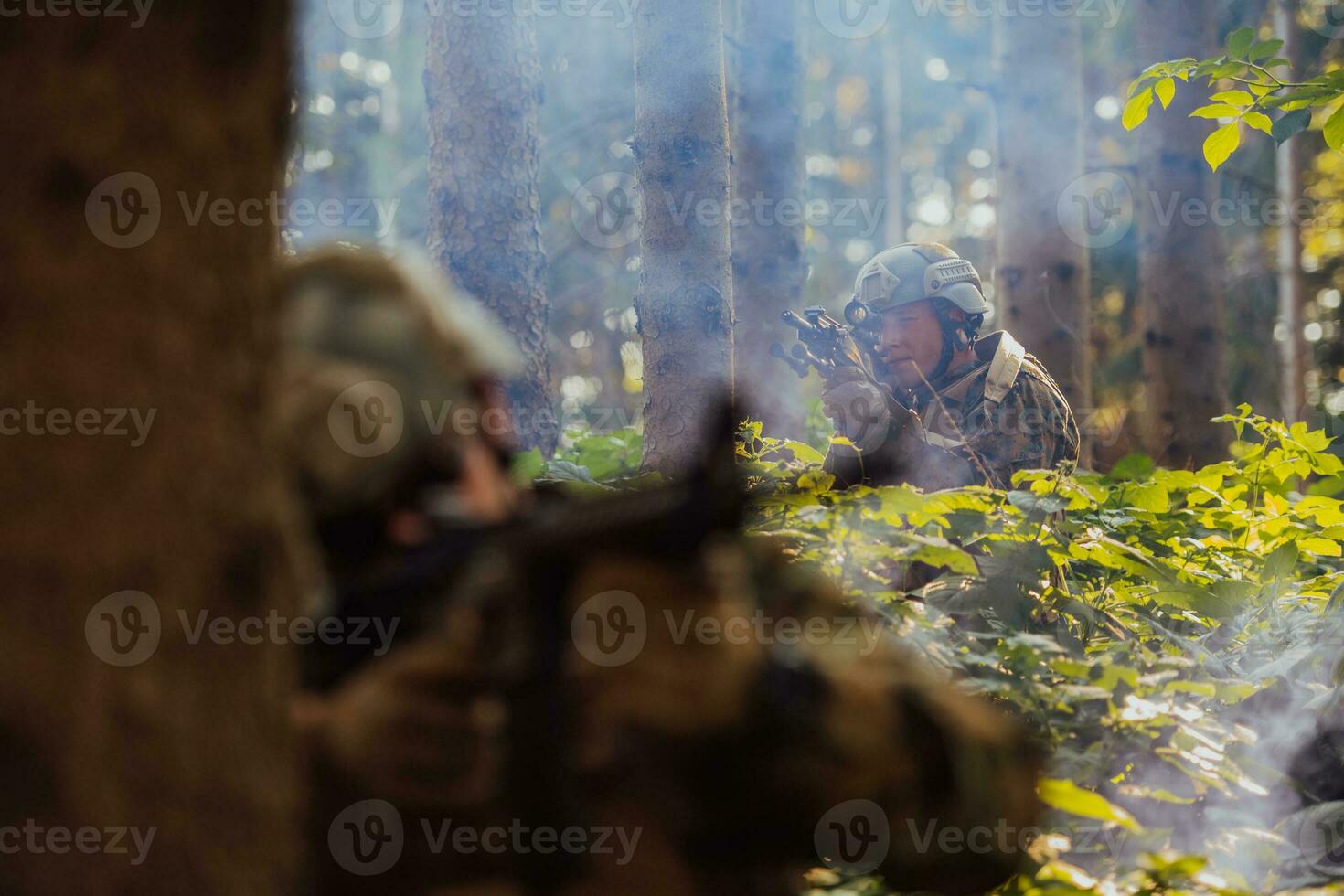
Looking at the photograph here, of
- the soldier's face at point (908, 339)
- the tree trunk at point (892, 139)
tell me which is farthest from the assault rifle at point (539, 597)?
the tree trunk at point (892, 139)

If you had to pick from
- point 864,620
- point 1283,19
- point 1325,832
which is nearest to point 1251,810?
point 1325,832

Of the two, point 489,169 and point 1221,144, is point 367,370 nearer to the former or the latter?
point 1221,144

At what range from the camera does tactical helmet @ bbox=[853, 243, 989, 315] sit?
698cm

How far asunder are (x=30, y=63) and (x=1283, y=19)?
17.3 meters

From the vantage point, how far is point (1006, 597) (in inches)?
143

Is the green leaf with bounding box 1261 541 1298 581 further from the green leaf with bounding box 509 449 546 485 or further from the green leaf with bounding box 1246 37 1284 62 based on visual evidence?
the green leaf with bounding box 509 449 546 485

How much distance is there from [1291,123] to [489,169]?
15.5 ft

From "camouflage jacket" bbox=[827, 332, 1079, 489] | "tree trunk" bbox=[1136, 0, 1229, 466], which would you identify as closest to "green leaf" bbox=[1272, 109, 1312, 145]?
"camouflage jacket" bbox=[827, 332, 1079, 489]

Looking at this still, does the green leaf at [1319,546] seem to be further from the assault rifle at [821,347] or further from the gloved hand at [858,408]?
the assault rifle at [821,347]

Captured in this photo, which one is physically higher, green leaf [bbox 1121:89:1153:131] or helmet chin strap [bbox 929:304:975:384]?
green leaf [bbox 1121:89:1153:131]

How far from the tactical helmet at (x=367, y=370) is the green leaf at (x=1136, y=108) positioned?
3.56 m

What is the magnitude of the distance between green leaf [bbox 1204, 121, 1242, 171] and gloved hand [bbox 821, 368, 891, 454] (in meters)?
2.29

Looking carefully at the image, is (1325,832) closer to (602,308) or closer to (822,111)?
(602,308)

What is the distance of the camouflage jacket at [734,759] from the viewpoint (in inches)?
76.2
